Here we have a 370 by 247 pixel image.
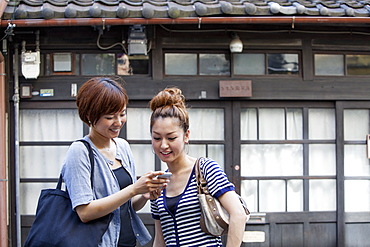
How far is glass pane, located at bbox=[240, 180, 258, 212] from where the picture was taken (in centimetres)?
740

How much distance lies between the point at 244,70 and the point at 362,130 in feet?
6.60

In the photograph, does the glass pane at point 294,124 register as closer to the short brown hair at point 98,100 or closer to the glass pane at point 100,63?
the glass pane at point 100,63

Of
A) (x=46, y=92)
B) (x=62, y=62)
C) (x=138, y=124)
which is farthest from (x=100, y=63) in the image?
(x=138, y=124)

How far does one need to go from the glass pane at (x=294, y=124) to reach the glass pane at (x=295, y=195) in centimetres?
68

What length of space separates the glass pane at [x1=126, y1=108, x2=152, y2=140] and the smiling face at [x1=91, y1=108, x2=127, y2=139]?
424 centimetres

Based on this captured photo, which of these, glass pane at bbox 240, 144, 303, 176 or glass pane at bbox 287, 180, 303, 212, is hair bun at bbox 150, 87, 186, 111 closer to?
glass pane at bbox 240, 144, 303, 176

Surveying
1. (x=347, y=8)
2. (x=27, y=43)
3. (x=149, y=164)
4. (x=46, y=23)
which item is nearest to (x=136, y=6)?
(x=46, y=23)

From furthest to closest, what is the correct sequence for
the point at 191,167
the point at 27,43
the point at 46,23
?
the point at 27,43
the point at 46,23
the point at 191,167

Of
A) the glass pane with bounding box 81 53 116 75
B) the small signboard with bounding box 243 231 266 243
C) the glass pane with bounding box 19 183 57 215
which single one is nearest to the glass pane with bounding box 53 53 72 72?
the glass pane with bounding box 81 53 116 75

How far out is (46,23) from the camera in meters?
6.36

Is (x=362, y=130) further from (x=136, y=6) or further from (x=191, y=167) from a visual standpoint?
(x=191, y=167)

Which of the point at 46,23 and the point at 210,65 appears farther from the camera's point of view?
the point at 210,65

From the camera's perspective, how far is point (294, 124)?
7.46m

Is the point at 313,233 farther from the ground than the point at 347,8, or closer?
closer
